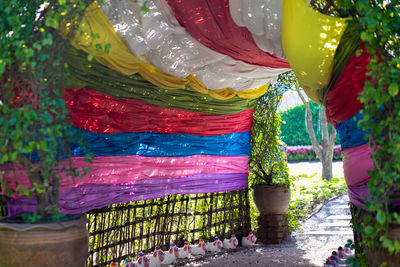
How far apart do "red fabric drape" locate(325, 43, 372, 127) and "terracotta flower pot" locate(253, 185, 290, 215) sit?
293 cm

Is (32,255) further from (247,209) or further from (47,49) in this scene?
(247,209)

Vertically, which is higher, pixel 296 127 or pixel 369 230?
pixel 296 127

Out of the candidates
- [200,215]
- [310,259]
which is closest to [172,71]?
[200,215]

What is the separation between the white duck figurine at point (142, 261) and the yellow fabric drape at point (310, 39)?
262 cm

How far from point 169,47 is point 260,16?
90cm

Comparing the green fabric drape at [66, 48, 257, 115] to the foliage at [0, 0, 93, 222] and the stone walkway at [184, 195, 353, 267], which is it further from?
the stone walkway at [184, 195, 353, 267]

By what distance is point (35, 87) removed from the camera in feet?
7.48

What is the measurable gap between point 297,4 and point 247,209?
415cm

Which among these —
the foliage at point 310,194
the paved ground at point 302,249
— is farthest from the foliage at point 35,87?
the foliage at point 310,194

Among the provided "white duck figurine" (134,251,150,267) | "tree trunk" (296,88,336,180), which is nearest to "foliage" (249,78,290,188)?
"white duck figurine" (134,251,150,267)

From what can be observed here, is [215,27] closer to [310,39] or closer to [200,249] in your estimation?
[310,39]

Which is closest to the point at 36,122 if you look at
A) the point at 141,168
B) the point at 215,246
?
the point at 141,168

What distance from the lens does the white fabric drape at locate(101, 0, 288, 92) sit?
3.13 meters

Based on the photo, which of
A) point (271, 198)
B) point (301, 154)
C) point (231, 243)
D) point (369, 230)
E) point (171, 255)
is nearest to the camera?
point (369, 230)
